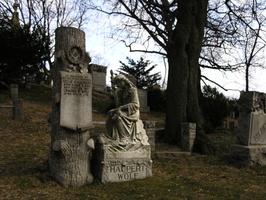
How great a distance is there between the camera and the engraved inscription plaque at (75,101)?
564 cm

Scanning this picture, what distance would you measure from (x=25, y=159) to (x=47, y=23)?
22873 millimetres

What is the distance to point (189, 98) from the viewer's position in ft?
37.9

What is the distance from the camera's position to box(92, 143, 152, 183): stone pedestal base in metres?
5.95

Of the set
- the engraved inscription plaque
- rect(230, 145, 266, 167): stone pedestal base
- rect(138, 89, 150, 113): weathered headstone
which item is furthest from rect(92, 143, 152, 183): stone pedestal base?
rect(138, 89, 150, 113): weathered headstone

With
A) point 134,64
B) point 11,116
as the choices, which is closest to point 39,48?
point 11,116

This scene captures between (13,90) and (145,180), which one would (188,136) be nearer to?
(145,180)

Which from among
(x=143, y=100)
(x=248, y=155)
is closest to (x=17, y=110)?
(x=248, y=155)

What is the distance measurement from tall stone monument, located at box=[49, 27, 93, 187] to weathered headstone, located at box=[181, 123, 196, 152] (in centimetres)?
546

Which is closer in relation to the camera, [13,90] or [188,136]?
[188,136]

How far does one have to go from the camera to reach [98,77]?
24266mm

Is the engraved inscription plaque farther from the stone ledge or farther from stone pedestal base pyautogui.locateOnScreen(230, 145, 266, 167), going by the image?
stone pedestal base pyautogui.locateOnScreen(230, 145, 266, 167)

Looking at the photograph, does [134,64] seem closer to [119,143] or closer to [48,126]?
[48,126]

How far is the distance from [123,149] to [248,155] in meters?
4.24

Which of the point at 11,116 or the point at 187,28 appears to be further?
the point at 11,116
